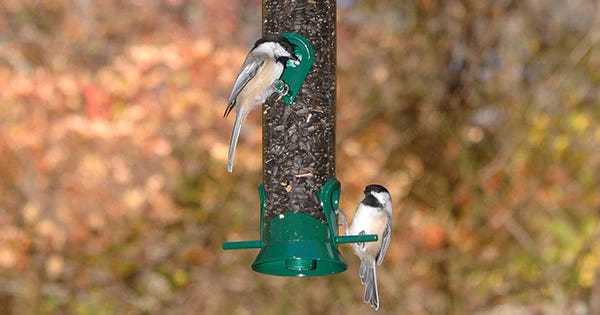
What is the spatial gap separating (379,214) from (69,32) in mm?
5365

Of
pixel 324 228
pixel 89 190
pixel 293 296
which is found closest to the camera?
pixel 324 228

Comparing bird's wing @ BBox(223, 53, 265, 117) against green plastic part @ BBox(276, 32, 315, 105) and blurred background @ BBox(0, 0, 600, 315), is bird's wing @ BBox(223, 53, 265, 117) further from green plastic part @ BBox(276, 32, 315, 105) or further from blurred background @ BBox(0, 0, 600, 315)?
blurred background @ BBox(0, 0, 600, 315)

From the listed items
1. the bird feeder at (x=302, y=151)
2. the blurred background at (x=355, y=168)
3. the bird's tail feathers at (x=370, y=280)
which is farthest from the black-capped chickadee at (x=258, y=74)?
the blurred background at (x=355, y=168)

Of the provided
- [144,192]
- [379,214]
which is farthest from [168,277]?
[379,214]

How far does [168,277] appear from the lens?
845 cm

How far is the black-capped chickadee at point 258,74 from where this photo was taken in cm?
429

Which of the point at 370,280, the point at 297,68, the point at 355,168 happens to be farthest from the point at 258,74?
the point at 355,168

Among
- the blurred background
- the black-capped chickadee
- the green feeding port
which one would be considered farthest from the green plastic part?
the blurred background

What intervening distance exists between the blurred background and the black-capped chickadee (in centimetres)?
385

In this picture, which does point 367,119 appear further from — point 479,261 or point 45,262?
point 45,262

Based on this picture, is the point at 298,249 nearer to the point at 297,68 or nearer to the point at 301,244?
the point at 301,244

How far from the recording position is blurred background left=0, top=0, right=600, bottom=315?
814 centimetres

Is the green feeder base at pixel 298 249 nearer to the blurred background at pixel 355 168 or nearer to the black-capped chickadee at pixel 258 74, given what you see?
the black-capped chickadee at pixel 258 74

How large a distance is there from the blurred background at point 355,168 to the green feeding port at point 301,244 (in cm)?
362
